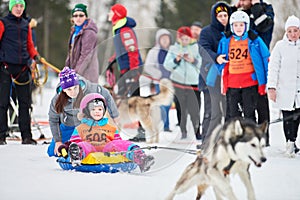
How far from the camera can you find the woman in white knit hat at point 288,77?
5016 millimetres

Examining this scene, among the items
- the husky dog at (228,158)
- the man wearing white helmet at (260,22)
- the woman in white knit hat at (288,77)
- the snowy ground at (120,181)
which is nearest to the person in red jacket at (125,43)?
the man wearing white helmet at (260,22)

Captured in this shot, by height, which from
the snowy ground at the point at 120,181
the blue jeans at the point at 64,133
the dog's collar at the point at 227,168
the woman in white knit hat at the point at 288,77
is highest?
the woman in white knit hat at the point at 288,77

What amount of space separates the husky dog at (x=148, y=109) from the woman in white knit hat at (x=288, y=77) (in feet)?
5.74

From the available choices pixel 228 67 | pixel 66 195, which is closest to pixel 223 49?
pixel 228 67

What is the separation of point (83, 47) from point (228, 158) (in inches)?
140

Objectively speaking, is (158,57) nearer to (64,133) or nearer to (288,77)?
(288,77)

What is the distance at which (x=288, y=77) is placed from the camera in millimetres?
5051

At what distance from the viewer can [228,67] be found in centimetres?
519

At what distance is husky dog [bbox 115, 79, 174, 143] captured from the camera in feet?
21.4

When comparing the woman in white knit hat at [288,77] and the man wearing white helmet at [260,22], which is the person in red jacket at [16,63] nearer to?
the man wearing white helmet at [260,22]

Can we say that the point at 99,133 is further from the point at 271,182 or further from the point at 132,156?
the point at 271,182

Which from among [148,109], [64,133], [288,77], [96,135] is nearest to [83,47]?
[148,109]

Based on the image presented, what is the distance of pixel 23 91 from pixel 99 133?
1.90 metres

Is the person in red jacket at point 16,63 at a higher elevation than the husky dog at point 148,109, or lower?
higher
